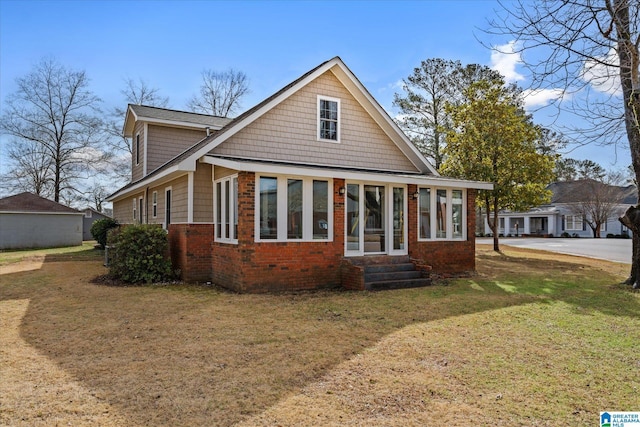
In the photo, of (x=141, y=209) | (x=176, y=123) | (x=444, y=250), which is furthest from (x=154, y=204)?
(x=444, y=250)

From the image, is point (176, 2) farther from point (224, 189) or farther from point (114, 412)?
point (114, 412)

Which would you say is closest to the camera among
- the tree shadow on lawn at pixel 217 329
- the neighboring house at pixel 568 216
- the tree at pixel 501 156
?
the tree shadow on lawn at pixel 217 329

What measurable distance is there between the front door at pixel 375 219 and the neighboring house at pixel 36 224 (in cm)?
2220

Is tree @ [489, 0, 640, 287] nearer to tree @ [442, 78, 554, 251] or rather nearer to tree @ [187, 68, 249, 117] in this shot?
tree @ [442, 78, 554, 251]

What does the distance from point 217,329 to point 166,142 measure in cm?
1336

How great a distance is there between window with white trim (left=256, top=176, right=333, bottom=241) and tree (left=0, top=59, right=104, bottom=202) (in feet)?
102

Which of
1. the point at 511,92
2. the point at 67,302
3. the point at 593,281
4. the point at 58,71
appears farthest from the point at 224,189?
the point at 58,71

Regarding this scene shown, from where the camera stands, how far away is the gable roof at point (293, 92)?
10.6m

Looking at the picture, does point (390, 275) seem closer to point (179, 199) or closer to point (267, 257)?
point (267, 257)

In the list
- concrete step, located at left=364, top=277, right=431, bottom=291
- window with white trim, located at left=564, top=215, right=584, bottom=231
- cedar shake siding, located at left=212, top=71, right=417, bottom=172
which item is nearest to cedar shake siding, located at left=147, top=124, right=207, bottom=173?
cedar shake siding, located at left=212, top=71, right=417, bottom=172

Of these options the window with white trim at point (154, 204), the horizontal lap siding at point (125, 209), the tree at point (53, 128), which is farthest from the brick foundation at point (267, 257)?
the tree at point (53, 128)

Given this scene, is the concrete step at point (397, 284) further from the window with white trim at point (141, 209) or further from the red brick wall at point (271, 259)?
the window with white trim at point (141, 209)

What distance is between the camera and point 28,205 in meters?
24.5

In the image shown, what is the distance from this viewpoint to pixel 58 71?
33.1 m
